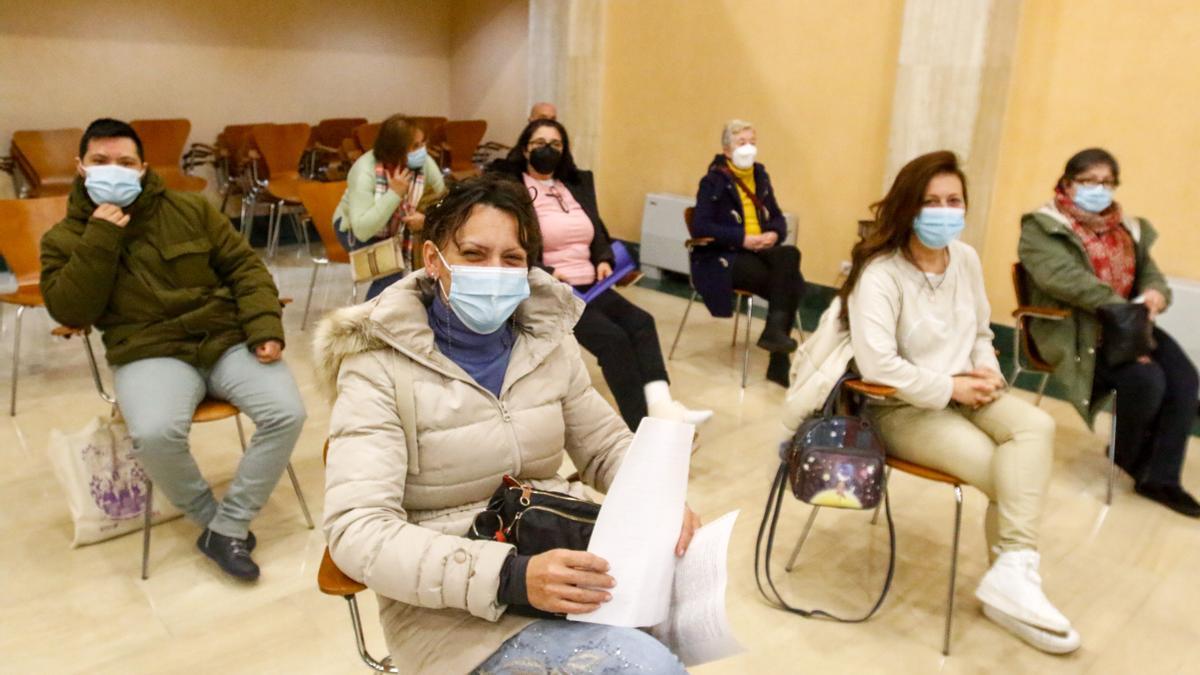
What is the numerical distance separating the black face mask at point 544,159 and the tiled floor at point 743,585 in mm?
1395

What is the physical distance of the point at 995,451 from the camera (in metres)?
2.54

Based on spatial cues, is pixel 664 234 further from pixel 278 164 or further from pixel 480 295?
pixel 480 295

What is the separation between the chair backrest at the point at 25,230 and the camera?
370 centimetres

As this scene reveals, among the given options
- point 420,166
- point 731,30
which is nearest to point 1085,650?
point 420,166

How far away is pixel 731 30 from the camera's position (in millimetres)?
6191

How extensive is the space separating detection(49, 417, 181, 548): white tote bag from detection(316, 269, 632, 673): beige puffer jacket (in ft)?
5.15

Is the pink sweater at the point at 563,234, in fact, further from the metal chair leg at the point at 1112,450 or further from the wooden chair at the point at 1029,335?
the metal chair leg at the point at 1112,450

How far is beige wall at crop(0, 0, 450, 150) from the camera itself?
22.4ft

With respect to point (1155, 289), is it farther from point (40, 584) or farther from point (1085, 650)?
point (40, 584)

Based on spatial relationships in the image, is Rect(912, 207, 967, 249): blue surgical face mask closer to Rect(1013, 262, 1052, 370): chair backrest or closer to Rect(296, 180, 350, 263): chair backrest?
Rect(1013, 262, 1052, 370): chair backrest

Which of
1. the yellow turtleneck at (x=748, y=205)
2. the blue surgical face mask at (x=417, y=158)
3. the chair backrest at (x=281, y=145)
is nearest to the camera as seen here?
the blue surgical face mask at (x=417, y=158)

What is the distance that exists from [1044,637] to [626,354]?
179 centimetres

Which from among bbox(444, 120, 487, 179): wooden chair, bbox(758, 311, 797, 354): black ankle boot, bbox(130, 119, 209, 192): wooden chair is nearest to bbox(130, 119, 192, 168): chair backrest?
bbox(130, 119, 209, 192): wooden chair

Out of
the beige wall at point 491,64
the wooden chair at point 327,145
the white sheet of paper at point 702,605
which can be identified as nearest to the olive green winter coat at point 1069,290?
the white sheet of paper at point 702,605
